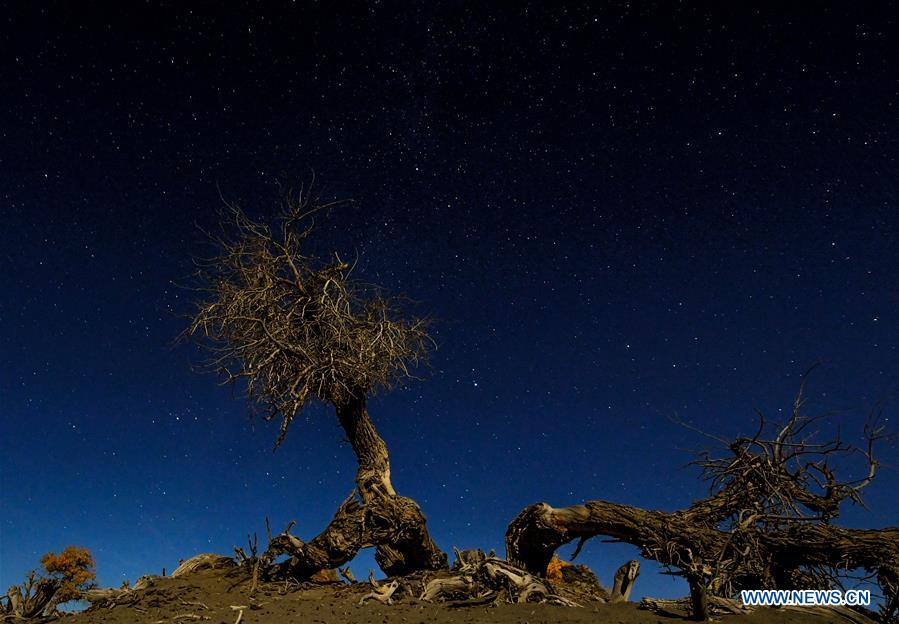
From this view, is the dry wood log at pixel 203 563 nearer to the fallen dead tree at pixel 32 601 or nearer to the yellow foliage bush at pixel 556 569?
the fallen dead tree at pixel 32 601

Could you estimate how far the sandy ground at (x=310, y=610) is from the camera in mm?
6203

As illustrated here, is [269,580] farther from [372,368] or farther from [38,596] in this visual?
[372,368]

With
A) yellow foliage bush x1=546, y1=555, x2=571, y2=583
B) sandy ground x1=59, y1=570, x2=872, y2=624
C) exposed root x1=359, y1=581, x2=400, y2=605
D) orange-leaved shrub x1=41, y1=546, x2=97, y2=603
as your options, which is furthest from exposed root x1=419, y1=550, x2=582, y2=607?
orange-leaved shrub x1=41, y1=546, x2=97, y2=603

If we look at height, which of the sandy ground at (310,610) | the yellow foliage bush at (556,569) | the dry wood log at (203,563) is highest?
the yellow foliage bush at (556,569)

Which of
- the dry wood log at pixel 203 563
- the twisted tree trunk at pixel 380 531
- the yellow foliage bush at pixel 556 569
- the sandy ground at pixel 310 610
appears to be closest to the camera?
the sandy ground at pixel 310 610

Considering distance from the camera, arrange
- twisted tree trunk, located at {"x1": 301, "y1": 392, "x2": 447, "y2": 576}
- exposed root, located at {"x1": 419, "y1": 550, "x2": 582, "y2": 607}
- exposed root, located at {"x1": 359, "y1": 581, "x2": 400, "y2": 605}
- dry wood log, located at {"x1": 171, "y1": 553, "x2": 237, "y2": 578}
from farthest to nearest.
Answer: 1. dry wood log, located at {"x1": 171, "y1": 553, "x2": 237, "y2": 578}
2. twisted tree trunk, located at {"x1": 301, "y1": 392, "x2": 447, "y2": 576}
3. exposed root, located at {"x1": 359, "y1": 581, "x2": 400, "y2": 605}
4. exposed root, located at {"x1": 419, "y1": 550, "x2": 582, "y2": 607}

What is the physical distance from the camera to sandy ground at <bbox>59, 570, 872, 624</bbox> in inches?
244

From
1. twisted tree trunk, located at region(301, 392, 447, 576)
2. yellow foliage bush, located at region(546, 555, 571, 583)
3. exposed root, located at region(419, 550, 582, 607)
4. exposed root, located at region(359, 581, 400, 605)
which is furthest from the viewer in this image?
yellow foliage bush, located at region(546, 555, 571, 583)

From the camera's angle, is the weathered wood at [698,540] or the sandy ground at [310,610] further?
the weathered wood at [698,540]

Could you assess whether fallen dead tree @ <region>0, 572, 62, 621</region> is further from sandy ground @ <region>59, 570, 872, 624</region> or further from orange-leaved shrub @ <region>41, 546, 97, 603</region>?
orange-leaved shrub @ <region>41, 546, 97, 603</region>

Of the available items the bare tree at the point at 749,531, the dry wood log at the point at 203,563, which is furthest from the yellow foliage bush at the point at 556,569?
the dry wood log at the point at 203,563

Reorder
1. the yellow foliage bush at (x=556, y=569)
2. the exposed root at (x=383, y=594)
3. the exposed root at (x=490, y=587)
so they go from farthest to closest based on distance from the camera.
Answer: the yellow foliage bush at (x=556, y=569) < the exposed root at (x=383, y=594) < the exposed root at (x=490, y=587)

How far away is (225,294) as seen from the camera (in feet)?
37.6

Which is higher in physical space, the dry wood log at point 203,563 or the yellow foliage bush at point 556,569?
the yellow foliage bush at point 556,569
